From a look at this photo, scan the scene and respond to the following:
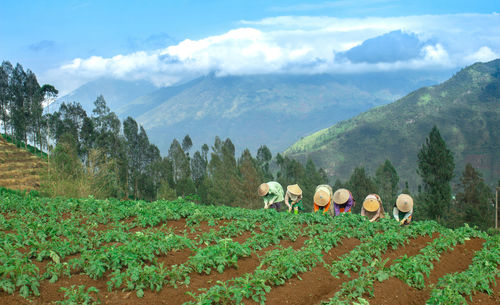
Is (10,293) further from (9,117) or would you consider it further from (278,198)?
(9,117)

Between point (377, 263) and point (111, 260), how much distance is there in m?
5.60

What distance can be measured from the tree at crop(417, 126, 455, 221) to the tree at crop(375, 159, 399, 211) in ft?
84.3

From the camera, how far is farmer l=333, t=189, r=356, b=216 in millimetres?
17906

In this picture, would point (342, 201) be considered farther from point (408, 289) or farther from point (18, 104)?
point (18, 104)

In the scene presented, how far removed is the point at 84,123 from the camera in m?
70.9

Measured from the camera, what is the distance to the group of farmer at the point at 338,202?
16.9 m

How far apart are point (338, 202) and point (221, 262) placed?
1047 cm

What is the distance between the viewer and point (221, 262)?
8.48 metres

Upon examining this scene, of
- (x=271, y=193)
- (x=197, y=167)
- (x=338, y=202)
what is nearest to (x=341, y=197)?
(x=338, y=202)

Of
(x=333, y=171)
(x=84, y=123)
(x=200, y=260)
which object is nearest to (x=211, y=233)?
A: (x=200, y=260)

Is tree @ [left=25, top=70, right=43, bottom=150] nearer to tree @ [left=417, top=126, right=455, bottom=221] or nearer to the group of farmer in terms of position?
tree @ [left=417, top=126, right=455, bottom=221]

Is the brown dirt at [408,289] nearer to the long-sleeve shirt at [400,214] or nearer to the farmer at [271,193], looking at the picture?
the long-sleeve shirt at [400,214]

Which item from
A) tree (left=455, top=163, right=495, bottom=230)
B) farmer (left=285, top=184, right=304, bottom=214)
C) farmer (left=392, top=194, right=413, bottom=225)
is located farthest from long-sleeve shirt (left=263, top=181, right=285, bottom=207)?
tree (left=455, top=163, right=495, bottom=230)

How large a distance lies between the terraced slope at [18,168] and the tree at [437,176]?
152ft
